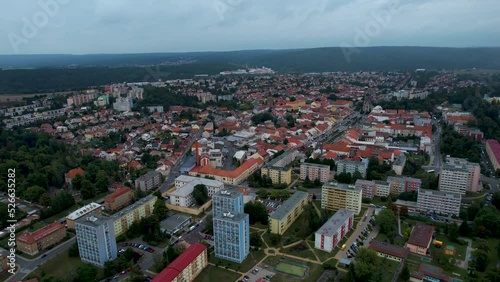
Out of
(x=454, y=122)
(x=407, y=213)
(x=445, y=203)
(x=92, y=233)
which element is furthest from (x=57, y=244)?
(x=454, y=122)

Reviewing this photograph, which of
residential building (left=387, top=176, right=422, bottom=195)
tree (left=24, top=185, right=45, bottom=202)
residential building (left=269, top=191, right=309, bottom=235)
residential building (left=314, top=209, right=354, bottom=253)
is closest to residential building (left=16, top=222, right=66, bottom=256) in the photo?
tree (left=24, top=185, right=45, bottom=202)

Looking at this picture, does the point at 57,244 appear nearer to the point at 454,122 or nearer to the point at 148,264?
the point at 148,264

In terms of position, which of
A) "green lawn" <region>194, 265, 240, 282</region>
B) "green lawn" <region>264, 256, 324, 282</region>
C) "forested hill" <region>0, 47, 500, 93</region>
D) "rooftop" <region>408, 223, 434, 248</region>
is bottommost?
"green lawn" <region>194, 265, 240, 282</region>

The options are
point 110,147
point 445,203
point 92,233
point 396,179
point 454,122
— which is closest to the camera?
point 92,233

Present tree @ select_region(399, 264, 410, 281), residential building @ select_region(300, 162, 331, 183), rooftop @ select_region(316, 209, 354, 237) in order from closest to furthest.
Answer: tree @ select_region(399, 264, 410, 281), rooftop @ select_region(316, 209, 354, 237), residential building @ select_region(300, 162, 331, 183)

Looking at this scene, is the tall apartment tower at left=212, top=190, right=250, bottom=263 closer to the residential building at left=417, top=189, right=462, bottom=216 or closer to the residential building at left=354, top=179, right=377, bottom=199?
the residential building at left=354, top=179, right=377, bottom=199

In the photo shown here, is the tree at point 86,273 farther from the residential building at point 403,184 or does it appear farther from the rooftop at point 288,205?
the residential building at point 403,184
